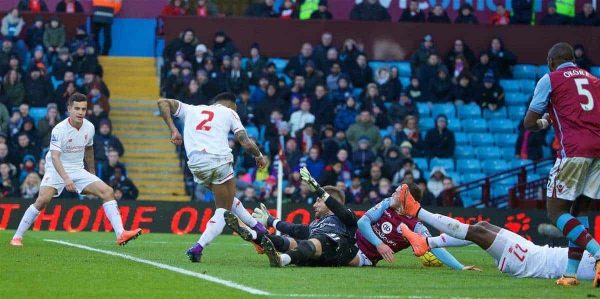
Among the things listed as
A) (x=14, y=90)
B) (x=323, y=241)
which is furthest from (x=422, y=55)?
(x=323, y=241)

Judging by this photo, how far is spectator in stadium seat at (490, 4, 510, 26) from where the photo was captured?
33.1m

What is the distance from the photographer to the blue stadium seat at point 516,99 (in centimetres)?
3184

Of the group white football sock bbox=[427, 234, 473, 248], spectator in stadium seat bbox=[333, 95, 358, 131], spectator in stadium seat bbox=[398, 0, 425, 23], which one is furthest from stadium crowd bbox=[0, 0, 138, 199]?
white football sock bbox=[427, 234, 473, 248]

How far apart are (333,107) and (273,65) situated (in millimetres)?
1754

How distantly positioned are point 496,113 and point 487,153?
1438mm

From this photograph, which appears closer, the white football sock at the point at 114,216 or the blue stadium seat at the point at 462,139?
the white football sock at the point at 114,216

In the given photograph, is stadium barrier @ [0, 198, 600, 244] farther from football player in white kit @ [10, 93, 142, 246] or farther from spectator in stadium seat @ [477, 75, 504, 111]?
football player in white kit @ [10, 93, 142, 246]

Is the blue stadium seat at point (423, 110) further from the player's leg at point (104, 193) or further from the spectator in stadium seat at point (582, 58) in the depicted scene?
the player's leg at point (104, 193)

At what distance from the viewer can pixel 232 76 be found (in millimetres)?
29625

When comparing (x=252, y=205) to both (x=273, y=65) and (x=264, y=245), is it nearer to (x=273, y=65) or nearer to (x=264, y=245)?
(x=273, y=65)

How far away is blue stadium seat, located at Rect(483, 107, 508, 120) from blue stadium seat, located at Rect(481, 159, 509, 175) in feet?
5.23

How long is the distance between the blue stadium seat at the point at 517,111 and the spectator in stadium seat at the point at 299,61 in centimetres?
502

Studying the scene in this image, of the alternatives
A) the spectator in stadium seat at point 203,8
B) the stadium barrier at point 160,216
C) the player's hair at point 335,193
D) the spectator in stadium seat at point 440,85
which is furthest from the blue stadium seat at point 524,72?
the player's hair at point 335,193

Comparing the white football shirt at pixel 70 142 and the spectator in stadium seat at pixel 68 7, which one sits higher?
the spectator in stadium seat at pixel 68 7
